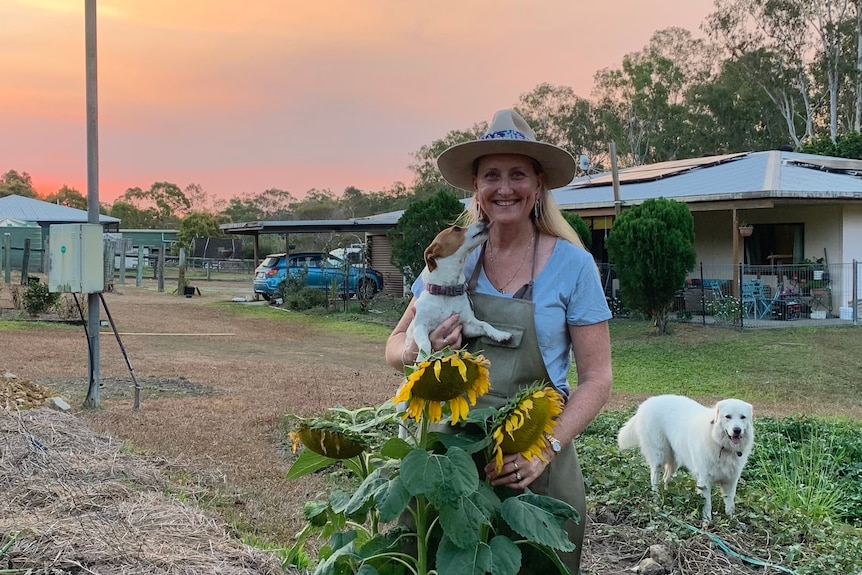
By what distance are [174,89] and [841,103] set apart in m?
39.6

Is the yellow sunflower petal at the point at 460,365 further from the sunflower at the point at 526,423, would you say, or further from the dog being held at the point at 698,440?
the dog being held at the point at 698,440

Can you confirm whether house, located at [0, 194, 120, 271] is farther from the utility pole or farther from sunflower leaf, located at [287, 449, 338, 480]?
sunflower leaf, located at [287, 449, 338, 480]

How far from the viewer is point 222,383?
936cm

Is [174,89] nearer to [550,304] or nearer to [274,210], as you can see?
[550,304]

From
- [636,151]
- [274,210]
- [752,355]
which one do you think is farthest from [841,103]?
[274,210]

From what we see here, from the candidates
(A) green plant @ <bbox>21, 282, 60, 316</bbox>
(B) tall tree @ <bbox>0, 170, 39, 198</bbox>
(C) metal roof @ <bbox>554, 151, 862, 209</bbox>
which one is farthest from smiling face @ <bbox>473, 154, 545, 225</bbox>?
(B) tall tree @ <bbox>0, 170, 39, 198</bbox>

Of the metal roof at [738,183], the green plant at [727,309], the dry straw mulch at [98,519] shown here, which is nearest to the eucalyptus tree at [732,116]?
the metal roof at [738,183]

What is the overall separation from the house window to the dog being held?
14678 millimetres

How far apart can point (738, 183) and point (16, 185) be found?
227ft

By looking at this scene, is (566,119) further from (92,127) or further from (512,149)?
(512,149)

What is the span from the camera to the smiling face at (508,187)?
2.22 meters

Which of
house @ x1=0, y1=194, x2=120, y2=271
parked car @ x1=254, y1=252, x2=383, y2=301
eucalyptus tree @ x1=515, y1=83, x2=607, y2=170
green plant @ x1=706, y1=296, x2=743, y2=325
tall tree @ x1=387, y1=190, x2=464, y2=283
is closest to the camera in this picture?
green plant @ x1=706, y1=296, x2=743, y2=325

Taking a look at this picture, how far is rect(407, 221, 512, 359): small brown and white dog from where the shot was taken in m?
2.17

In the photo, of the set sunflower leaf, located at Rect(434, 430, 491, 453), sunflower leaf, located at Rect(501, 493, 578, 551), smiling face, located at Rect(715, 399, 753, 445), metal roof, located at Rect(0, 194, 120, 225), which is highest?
metal roof, located at Rect(0, 194, 120, 225)
